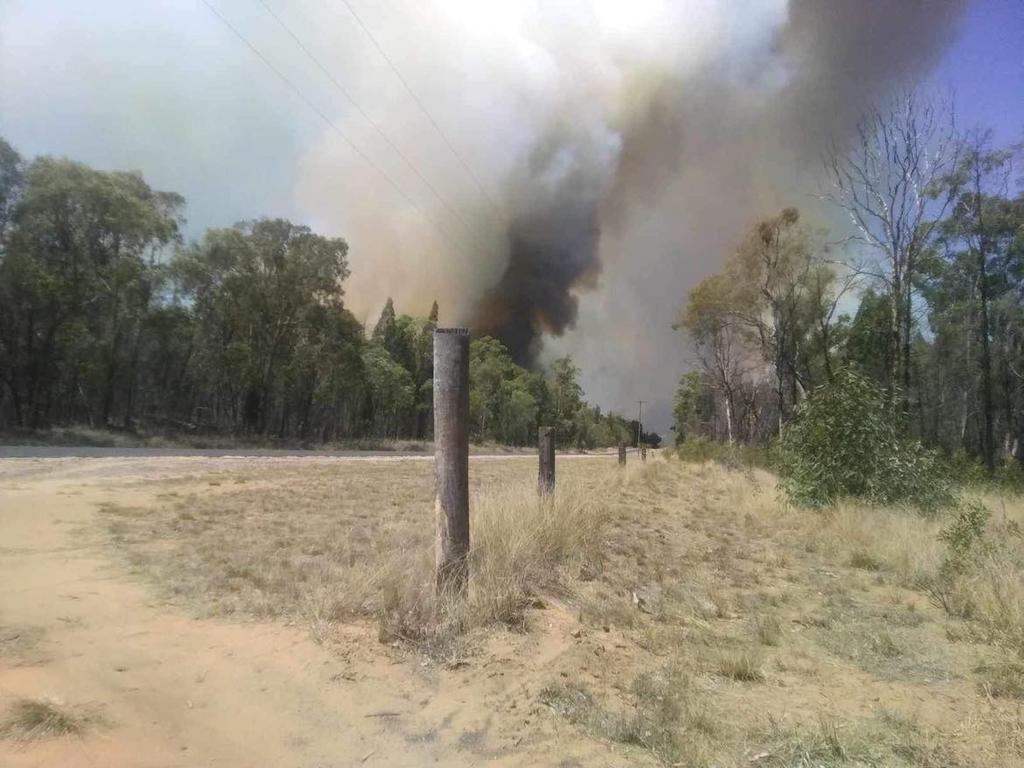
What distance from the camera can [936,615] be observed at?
6.50 meters

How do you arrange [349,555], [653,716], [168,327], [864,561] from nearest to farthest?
1. [653,716]
2. [349,555]
3. [864,561]
4. [168,327]

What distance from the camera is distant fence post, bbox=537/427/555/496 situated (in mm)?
9523

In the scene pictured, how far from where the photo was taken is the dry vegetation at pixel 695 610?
3.87 meters

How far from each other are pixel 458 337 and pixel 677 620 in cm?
295

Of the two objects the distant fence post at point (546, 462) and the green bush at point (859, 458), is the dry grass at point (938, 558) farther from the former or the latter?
the distant fence post at point (546, 462)

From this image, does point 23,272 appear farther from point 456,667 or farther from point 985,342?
point 985,342

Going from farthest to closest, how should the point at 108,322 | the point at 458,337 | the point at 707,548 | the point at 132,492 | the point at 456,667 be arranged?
1. the point at 108,322
2. the point at 132,492
3. the point at 707,548
4. the point at 458,337
5. the point at 456,667

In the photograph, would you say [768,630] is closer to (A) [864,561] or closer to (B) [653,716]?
(B) [653,716]

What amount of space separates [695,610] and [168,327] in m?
40.4

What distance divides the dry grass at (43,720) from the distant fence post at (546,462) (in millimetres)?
6348

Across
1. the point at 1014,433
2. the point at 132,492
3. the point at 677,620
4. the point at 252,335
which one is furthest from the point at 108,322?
the point at 1014,433

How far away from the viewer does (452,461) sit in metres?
5.63

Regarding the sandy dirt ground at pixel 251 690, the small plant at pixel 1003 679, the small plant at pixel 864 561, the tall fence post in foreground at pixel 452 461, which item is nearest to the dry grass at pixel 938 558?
the small plant at pixel 864 561

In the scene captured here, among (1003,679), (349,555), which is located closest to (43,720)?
A: (349,555)
